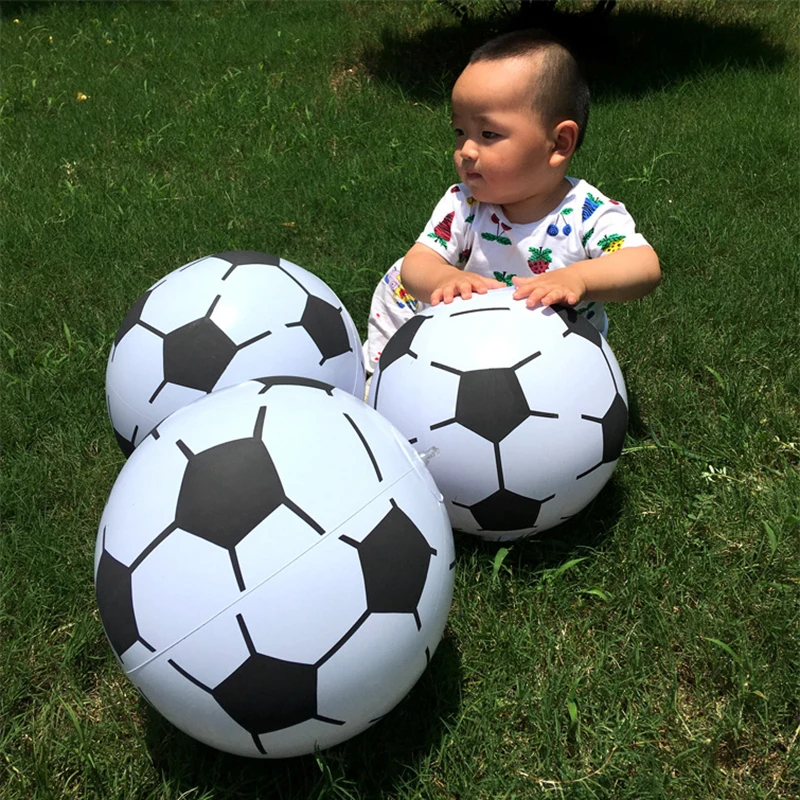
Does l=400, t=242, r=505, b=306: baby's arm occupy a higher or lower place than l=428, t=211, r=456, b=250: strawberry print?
lower

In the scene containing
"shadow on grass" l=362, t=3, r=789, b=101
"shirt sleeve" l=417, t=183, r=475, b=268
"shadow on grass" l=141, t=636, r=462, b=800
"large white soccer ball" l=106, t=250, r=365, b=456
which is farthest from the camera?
"shadow on grass" l=362, t=3, r=789, b=101

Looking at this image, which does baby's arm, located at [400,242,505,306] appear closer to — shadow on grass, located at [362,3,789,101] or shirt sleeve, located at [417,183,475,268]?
shirt sleeve, located at [417,183,475,268]

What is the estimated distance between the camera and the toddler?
259 centimetres

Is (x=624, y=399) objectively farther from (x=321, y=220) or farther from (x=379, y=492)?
(x=321, y=220)

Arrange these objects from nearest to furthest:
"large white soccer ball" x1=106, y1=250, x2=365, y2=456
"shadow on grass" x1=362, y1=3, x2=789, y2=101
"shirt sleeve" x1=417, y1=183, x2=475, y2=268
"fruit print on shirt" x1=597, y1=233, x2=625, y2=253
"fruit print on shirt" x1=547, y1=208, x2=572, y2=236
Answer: "large white soccer ball" x1=106, y1=250, x2=365, y2=456 → "fruit print on shirt" x1=597, y1=233, x2=625, y2=253 → "fruit print on shirt" x1=547, y1=208, x2=572, y2=236 → "shirt sleeve" x1=417, y1=183, x2=475, y2=268 → "shadow on grass" x1=362, y1=3, x2=789, y2=101

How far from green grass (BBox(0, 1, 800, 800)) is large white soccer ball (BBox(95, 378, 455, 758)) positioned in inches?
13.1

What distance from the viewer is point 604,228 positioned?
9.19 ft

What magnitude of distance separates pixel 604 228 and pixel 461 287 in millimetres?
606

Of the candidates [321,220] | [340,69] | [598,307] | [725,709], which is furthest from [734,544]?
[340,69]

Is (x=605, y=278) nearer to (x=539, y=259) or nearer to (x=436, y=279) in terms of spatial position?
(x=539, y=259)

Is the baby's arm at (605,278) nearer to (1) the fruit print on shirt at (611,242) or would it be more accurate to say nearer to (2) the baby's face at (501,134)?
(1) the fruit print on shirt at (611,242)

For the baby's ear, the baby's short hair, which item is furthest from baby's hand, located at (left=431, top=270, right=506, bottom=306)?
the baby's short hair

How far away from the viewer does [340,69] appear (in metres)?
6.95

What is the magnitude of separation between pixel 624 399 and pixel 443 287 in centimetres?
73
